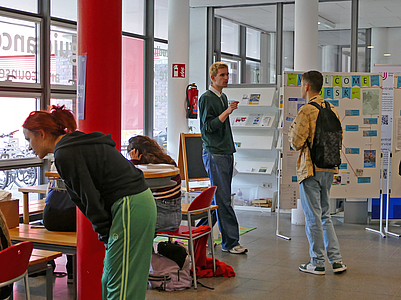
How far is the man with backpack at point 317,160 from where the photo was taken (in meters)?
4.14

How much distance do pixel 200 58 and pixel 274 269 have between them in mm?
4880

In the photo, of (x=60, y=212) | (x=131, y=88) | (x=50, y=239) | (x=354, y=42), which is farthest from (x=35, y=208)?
(x=354, y=42)

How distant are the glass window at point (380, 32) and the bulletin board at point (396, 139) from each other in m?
1.84

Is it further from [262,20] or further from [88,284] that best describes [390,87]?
[88,284]

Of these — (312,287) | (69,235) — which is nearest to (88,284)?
(69,235)

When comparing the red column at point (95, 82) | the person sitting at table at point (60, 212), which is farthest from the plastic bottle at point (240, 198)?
the red column at point (95, 82)

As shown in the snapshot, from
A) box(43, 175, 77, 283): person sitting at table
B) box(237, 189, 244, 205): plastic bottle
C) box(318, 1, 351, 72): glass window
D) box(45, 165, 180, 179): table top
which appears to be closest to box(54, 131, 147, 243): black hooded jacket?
box(45, 165, 180, 179): table top

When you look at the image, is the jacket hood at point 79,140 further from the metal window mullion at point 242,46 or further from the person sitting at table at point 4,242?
the metal window mullion at point 242,46

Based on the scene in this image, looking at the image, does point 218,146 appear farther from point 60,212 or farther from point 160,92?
point 160,92

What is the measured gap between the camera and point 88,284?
2871mm

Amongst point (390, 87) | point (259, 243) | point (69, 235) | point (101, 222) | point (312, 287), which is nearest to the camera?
point (101, 222)

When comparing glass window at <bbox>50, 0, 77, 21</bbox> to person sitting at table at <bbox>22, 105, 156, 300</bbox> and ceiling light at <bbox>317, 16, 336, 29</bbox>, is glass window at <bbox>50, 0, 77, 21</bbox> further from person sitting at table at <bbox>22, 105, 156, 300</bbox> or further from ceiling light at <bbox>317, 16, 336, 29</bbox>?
person sitting at table at <bbox>22, 105, 156, 300</bbox>

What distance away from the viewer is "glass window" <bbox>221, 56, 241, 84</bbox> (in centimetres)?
835

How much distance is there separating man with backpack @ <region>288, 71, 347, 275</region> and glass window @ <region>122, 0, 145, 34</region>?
4240 mm
